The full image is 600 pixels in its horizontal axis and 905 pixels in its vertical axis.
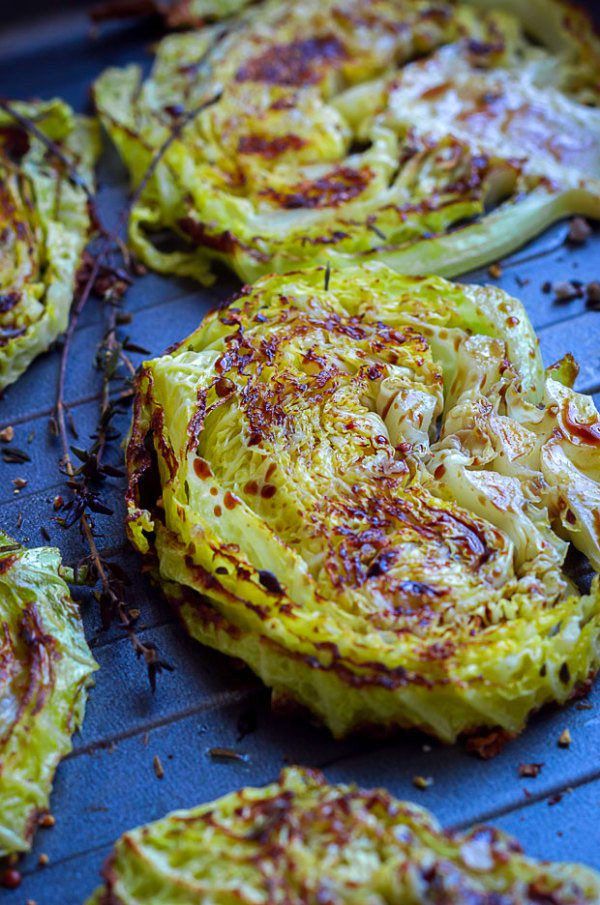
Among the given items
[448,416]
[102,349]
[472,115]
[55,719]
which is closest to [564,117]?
→ [472,115]

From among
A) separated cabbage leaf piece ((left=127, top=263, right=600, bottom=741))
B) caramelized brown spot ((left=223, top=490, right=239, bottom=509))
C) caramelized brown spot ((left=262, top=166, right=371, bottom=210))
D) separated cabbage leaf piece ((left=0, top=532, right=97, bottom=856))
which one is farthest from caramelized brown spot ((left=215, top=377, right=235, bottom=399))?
caramelized brown spot ((left=262, top=166, right=371, bottom=210))

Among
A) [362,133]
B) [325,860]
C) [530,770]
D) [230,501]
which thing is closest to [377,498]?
[230,501]

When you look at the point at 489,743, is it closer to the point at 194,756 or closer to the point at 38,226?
the point at 194,756

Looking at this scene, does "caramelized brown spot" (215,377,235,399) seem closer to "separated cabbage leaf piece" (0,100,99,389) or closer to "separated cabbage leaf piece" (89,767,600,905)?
"separated cabbage leaf piece" (0,100,99,389)

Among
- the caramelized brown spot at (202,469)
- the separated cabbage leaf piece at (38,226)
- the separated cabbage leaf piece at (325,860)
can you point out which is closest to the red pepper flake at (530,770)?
the separated cabbage leaf piece at (325,860)

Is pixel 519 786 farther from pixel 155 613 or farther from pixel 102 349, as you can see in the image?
pixel 102 349

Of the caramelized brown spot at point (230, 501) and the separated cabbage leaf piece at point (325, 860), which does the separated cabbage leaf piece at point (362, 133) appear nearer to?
the caramelized brown spot at point (230, 501)
